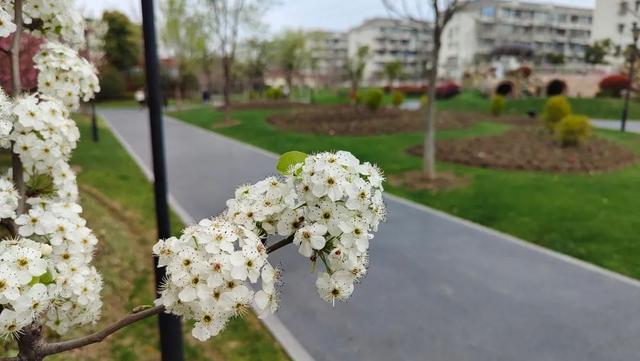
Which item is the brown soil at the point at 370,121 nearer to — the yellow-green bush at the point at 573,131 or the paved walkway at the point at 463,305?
the yellow-green bush at the point at 573,131

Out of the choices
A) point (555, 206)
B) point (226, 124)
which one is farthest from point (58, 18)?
point (226, 124)

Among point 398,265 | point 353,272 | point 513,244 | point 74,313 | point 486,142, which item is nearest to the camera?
point 353,272

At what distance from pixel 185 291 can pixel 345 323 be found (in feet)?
14.7

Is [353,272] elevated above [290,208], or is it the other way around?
[290,208]

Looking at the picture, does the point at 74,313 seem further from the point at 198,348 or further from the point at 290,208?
the point at 198,348

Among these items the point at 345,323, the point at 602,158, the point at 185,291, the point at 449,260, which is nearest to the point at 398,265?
the point at 449,260

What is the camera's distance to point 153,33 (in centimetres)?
427

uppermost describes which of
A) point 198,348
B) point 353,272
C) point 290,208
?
point 290,208

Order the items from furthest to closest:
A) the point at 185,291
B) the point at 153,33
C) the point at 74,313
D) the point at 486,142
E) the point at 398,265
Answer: the point at 486,142
the point at 398,265
the point at 153,33
the point at 74,313
the point at 185,291

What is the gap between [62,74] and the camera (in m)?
3.53

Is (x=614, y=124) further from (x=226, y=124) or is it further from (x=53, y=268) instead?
(x=53, y=268)

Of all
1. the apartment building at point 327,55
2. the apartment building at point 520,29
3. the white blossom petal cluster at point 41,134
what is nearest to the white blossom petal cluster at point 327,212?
the white blossom petal cluster at point 41,134

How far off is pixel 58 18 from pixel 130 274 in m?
4.72

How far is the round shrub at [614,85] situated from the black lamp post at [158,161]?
129ft
